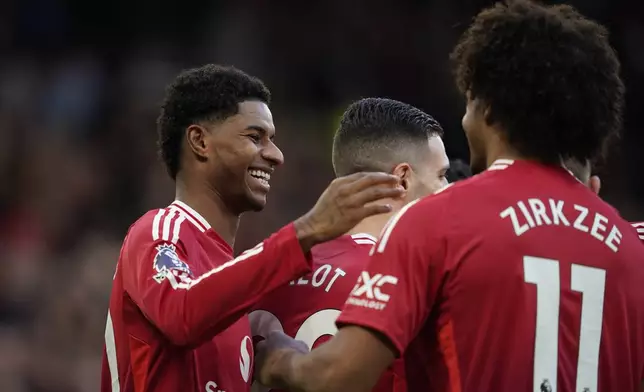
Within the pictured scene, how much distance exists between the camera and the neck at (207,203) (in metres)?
3.96

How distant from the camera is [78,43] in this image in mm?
9039

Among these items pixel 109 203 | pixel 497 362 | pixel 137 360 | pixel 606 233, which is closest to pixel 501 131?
pixel 606 233

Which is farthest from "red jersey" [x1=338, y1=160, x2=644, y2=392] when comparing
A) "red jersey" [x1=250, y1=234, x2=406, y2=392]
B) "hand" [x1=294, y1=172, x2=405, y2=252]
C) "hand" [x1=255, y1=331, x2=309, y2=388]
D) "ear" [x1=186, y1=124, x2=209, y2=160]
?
"ear" [x1=186, y1=124, x2=209, y2=160]

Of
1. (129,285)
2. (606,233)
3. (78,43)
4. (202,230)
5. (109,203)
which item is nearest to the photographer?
(606,233)

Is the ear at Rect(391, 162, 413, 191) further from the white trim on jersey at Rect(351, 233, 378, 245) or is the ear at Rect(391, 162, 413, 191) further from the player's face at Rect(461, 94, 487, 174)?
the player's face at Rect(461, 94, 487, 174)

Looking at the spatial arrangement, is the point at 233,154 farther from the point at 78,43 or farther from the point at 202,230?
the point at 78,43

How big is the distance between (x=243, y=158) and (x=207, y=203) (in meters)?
0.22

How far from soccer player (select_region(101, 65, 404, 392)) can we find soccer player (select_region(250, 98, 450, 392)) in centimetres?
18

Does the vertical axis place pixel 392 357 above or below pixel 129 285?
below

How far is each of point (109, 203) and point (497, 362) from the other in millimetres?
5971

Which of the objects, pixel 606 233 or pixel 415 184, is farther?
pixel 415 184

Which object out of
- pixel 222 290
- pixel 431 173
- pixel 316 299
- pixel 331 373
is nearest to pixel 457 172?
pixel 431 173

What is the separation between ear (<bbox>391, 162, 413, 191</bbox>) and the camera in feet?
13.3

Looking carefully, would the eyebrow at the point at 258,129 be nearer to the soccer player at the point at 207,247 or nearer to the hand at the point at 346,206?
the soccer player at the point at 207,247
